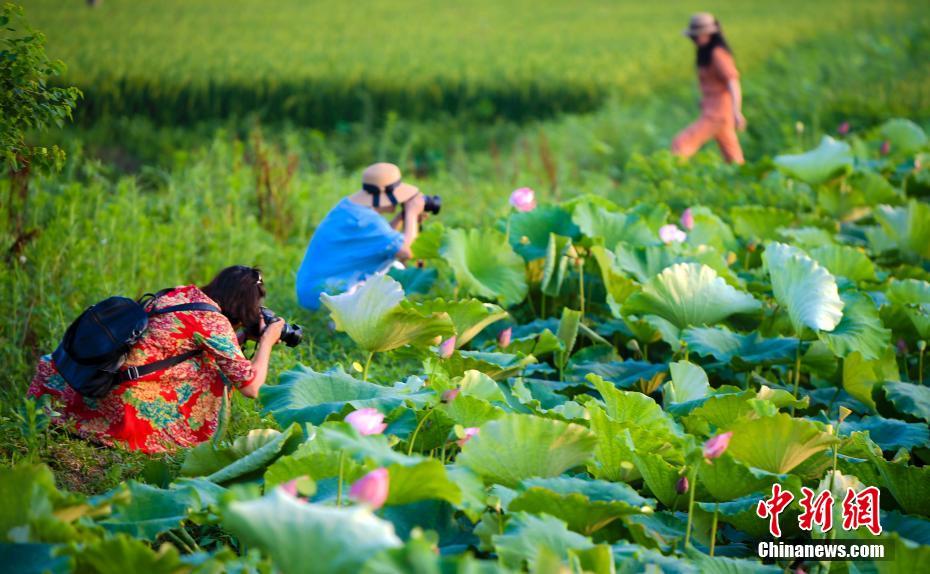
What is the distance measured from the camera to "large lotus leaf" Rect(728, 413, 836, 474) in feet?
8.05

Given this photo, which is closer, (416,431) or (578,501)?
(578,501)

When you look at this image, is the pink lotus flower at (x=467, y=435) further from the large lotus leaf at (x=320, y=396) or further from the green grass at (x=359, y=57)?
the green grass at (x=359, y=57)

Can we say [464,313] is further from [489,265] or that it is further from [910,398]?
[910,398]

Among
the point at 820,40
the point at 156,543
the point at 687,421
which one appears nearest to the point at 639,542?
the point at 687,421

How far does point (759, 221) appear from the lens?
4.95m

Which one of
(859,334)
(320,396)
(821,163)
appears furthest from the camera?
(821,163)

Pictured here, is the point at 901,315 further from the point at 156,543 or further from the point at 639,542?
the point at 156,543

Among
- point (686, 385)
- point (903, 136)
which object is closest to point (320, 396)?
point (686, 385)

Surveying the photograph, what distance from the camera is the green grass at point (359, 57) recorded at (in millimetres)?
9961

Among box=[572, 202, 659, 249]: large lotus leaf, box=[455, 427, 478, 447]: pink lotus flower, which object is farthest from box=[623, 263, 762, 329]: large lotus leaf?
box=[455, 427, 478, 447]: pink lotus flower

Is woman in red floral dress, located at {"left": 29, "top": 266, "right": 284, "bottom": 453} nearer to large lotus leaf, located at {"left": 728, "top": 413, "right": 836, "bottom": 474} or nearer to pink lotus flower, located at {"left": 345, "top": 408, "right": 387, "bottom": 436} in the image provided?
pink lotus flower, located at {"left": 345, "top": 408, "right": 387, "bottom": 436}

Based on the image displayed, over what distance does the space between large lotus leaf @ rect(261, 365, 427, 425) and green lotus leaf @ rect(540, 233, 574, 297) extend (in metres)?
1.32

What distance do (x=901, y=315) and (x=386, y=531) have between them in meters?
2.63

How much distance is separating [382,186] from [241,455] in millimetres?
2032
